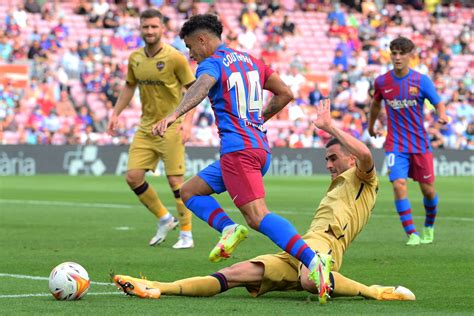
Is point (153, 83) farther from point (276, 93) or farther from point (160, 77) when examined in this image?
point (276, 93)

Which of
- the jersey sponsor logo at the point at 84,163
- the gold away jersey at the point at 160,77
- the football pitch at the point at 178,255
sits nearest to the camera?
the football pitch at the point at 178,255

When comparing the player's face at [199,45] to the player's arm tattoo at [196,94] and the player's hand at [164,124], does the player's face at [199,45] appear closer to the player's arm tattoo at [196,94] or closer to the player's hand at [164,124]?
the player's arm tattoo at [196,94]

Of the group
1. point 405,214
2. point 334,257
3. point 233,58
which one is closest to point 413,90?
point 405,214

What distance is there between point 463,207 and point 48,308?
1397cm

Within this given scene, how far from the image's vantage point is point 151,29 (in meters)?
12.4

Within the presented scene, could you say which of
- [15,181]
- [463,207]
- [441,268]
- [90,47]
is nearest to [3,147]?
[15,181]

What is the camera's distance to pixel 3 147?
30.4m

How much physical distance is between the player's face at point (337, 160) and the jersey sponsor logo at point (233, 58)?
92cm

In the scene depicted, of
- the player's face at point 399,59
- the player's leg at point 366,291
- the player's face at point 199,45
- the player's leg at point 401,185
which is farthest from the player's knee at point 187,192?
the player's face at point 399,59

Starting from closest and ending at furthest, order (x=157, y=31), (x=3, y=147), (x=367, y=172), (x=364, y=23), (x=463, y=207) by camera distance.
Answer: (x=367, y=172) < (x=157, y=31) < (x=463, y=207) < (x=3, y=147) < (x=364, y=23)

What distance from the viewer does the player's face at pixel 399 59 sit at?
522 inches

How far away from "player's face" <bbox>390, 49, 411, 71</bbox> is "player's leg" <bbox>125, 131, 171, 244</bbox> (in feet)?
10.2

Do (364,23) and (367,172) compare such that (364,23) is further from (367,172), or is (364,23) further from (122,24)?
(367,172)

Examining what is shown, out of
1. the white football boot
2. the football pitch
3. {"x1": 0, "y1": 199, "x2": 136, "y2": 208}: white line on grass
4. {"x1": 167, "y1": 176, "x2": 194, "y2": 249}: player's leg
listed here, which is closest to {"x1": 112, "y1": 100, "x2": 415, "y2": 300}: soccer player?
the football pitch
